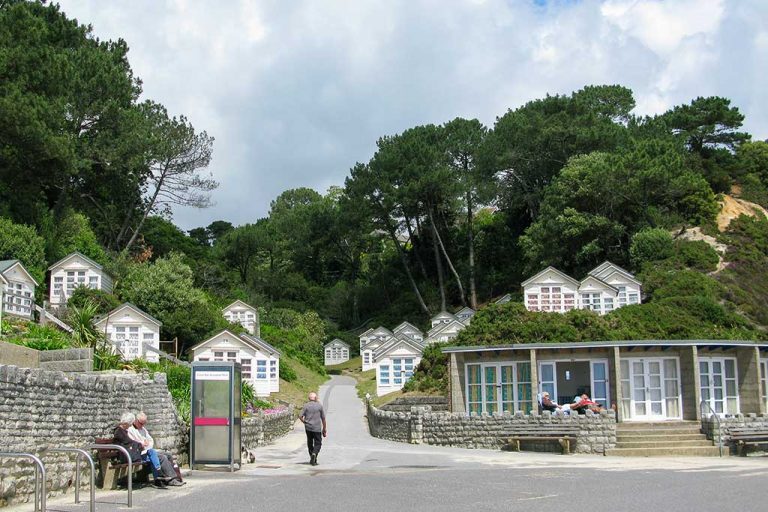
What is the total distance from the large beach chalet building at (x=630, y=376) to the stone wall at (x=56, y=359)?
12996 millimetres

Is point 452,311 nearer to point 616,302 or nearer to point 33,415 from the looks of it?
point 616,302

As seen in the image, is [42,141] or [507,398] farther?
[42,141]

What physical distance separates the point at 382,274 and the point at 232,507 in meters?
67.5

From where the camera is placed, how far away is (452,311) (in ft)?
230

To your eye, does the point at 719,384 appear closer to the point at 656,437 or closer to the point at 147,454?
the point at 656,437

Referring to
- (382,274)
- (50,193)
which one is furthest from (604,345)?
(382,274)

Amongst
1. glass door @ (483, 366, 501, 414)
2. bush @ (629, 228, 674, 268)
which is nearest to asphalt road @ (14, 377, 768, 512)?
glass door @ (483, 366, 501, 414)

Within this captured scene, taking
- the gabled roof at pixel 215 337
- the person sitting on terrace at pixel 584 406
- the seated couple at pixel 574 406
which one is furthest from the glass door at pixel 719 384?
the gabled roof at pixel 215 337

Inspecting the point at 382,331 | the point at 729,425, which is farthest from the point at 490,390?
the point at 382,331

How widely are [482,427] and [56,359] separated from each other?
40.0 feet

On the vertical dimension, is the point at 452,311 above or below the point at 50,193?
below

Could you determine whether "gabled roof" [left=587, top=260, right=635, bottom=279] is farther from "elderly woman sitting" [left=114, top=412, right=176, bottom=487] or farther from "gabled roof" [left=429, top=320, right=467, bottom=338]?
"elderly woman sitting" [left=114, top=412, right=176, bottom=487]

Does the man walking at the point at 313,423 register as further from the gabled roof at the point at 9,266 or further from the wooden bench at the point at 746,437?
the gabled roof at the point at 9,266

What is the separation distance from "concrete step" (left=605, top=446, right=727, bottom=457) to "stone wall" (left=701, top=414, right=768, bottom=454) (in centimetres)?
39
